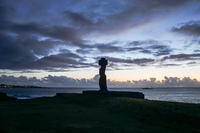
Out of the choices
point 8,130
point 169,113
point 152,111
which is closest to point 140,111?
point 152,111

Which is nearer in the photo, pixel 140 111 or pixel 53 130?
pixel 53 130

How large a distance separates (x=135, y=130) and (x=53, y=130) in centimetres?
352

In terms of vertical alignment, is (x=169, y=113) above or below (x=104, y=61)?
below

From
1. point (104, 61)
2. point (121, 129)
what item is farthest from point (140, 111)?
point (104, 61)

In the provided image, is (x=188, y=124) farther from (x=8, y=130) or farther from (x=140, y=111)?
(x=8, y=130)

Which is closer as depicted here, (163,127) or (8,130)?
(8,130)

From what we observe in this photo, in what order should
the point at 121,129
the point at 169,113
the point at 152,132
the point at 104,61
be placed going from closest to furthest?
the point at 152,132 < the point at 121,129 < the point at 169,113 < the point at 104,61

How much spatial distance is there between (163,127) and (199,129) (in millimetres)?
1451

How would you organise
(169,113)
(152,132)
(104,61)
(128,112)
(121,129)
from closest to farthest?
(152,132)
(121,129)
(169,113)
(128,112)
(104,61)

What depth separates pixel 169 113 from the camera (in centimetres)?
987

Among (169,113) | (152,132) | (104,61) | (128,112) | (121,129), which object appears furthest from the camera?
(104,61)

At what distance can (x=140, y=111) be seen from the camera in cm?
1156

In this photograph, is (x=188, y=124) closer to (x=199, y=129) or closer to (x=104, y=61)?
(x=199, y=129)

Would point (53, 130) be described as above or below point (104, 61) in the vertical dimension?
below
